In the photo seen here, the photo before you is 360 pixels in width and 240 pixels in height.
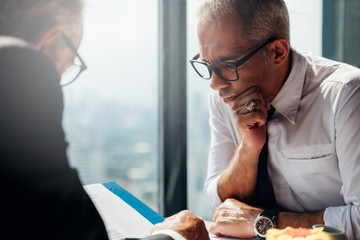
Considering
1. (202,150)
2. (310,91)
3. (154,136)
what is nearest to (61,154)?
(310,91)

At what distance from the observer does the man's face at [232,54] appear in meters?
1.33

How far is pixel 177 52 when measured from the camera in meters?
2.35

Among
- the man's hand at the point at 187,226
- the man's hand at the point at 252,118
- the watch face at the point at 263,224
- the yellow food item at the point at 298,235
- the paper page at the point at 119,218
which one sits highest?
the man's hand at the point at 252,118

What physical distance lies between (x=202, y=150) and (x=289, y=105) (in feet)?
3.84

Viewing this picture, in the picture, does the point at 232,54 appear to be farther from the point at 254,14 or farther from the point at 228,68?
the point at 254,14

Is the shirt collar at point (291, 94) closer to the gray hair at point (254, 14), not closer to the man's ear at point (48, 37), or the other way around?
the gray hair at point (254, 14)

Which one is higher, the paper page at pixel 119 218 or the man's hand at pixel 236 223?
the paper page at pixel 119 218

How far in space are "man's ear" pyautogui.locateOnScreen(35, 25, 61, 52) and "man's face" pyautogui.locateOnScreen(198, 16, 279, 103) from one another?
85 cm

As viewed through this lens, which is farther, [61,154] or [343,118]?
[343,118]

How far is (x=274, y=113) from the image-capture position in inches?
57.7

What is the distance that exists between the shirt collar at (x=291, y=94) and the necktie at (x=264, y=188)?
57 millimetres

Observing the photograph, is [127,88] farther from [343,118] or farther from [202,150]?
[343,118]

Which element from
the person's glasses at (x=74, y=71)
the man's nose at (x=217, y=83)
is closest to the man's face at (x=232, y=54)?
the man's nose at (x=217, y=83)

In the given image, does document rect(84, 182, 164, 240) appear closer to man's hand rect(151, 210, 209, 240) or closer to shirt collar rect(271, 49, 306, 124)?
man's hand rect(151, 210, 209, 240)
